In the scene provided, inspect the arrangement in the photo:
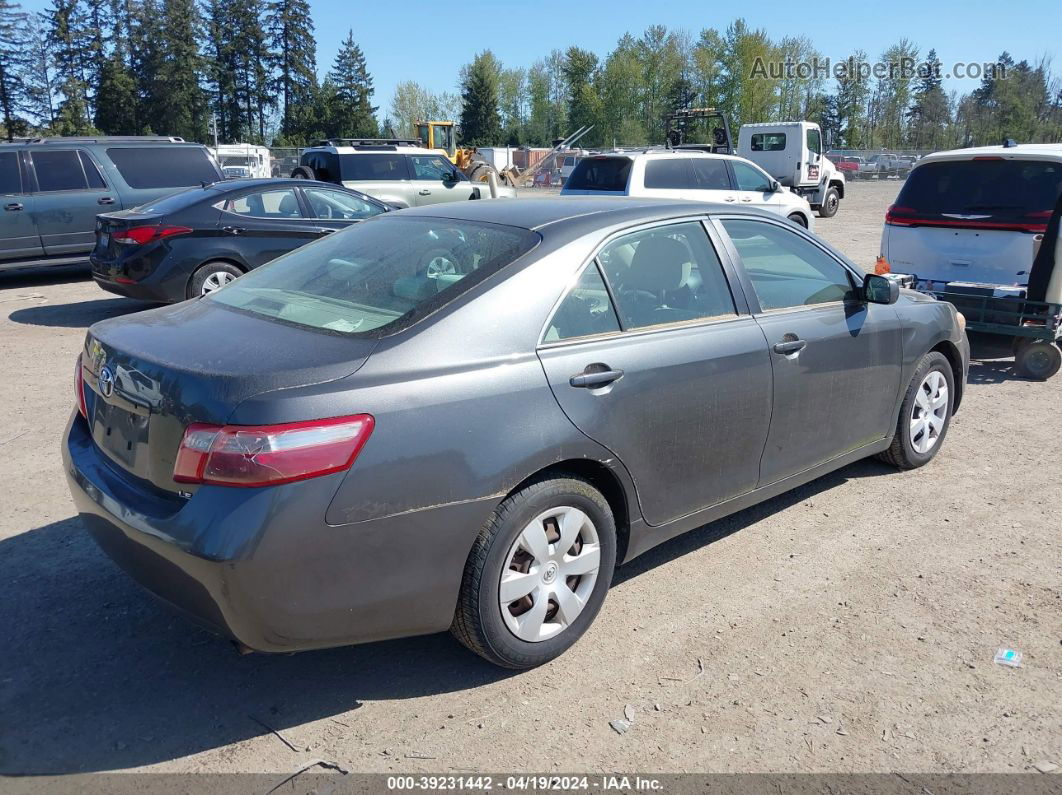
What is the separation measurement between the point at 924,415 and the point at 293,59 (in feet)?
294

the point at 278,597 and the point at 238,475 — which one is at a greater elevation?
the point at 238,475

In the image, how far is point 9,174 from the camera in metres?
11.4

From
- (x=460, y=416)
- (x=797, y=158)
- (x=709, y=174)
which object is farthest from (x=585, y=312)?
(x=797, y=158)

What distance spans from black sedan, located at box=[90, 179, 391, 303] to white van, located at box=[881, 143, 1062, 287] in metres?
6.24

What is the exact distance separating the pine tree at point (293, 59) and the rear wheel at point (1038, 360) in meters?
84.7

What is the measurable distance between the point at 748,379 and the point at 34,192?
11.1 metres

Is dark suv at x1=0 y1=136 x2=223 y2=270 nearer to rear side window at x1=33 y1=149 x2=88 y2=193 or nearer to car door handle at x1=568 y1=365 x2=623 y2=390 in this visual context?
rear side window at x1=33 y1=149 x2=88 y2=193

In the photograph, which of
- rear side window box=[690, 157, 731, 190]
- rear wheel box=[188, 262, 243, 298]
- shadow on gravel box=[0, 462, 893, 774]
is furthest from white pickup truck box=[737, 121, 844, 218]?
shadow on gravel box=[0, 462, 893, 774]

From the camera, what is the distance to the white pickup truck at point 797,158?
25141 mm

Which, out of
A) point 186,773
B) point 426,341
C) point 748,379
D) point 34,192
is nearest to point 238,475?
point 426,341

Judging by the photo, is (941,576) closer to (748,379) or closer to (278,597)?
(748,379)

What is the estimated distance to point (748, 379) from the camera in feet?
12.5

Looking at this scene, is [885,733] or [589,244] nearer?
[885,733]

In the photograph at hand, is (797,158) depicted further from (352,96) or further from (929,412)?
(352,96)
